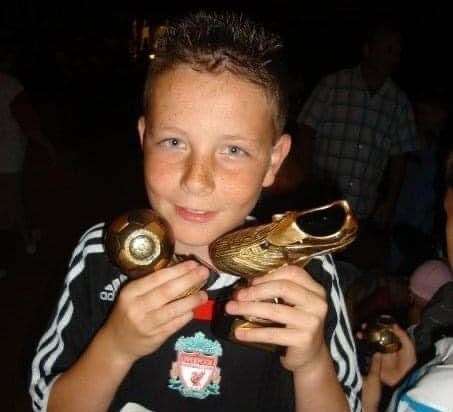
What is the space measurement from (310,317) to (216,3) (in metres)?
16.0

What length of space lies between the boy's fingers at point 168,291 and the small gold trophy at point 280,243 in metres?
0.07

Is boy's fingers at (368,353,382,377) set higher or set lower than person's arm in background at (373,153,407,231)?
higher

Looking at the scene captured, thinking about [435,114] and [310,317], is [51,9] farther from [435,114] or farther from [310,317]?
[310,317]

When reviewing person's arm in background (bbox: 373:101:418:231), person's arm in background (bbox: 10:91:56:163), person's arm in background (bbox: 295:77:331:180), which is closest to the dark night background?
person's arm in background (bbox: 10:91:56:163)

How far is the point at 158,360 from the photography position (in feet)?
4.39

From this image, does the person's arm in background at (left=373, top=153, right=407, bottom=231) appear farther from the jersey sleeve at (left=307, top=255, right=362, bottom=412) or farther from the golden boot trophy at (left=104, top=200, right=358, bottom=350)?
the golden boot trophy at (left=104, top=200, right=358, bottom=350)

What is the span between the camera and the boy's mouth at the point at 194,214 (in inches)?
46.6

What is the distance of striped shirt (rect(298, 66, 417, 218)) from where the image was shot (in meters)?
3.82

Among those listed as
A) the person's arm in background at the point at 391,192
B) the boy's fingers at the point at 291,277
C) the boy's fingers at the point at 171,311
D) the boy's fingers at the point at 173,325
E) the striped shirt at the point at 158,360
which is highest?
the boy's fingers at the point at 291,277

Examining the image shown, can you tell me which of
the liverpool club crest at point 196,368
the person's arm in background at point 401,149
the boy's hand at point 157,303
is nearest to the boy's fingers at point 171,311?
the boy's hand at point 157,303

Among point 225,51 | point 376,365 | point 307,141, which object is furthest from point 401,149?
point 225,51

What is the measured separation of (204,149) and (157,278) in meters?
0.29

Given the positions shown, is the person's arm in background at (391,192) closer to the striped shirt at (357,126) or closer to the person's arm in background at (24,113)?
the striped shirt at (357,126)

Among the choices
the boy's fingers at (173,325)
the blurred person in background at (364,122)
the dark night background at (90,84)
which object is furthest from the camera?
the dark night background at (90,84)
